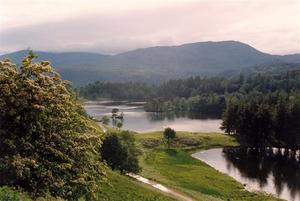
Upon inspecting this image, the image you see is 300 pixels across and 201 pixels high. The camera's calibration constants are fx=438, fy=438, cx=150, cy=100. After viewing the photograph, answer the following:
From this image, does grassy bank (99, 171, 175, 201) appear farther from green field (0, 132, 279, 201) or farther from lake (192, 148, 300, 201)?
lake (192, 148, 300, 201)

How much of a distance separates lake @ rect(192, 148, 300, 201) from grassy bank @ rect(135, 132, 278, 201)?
3933 mm

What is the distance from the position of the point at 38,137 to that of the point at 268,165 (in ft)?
267

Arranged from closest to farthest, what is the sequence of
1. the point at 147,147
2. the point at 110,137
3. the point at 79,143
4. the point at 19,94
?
the point at 19,94
the point at 79,143
the point at 110,137
the point at 147,147

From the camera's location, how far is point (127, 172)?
2586 inches

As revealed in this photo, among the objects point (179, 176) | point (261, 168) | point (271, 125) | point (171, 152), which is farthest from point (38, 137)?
point (271, 125)

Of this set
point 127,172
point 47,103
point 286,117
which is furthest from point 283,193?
point 47,103

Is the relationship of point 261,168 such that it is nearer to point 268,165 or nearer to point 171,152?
point 268,165

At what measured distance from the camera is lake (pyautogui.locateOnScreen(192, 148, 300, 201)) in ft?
257

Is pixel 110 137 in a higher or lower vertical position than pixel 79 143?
lower

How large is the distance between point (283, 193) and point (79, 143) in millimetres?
54745

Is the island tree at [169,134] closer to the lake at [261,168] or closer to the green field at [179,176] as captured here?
the green field at [179,176]

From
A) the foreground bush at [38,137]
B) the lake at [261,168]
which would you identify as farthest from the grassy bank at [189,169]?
the foreground bush at [38,137]

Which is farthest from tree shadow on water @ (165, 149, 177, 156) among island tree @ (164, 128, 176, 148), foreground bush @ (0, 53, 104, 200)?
foreground bush @ (0, 53, 104, 200)

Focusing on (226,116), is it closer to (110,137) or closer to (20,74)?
(110,137)
